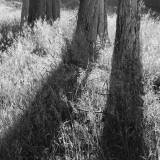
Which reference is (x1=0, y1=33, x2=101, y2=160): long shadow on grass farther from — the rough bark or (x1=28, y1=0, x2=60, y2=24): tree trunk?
(x1=28, y1=0, x2=60, y2=24): tree trunk

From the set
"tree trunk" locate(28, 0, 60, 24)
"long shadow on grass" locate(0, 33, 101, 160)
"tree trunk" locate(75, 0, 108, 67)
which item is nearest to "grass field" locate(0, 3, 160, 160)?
"long shadow on grass" locate(0, 33, 101, 160)

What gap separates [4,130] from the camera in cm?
234

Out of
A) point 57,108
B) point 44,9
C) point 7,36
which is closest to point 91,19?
point 7,36

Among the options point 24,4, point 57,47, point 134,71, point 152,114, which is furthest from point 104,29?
point 24,4

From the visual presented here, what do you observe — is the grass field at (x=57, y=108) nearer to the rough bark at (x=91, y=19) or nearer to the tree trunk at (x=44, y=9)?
the rough bark at (x=91, y=19)

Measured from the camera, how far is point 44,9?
24.6ft

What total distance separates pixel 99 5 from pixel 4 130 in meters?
3.80

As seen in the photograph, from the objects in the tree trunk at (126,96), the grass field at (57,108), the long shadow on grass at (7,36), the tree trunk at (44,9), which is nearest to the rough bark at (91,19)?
the grass field at (57,108)

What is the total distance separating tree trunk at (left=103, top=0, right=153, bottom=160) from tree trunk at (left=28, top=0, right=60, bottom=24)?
473cm

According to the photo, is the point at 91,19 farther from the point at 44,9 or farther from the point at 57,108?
the point at 57,108

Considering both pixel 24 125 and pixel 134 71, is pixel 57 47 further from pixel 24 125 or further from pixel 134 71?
pixel 24 125

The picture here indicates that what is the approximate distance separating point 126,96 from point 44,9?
5.85 meters

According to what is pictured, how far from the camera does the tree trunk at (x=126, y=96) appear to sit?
6.87 feet

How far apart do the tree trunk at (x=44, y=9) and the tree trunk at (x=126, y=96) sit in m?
4.73
